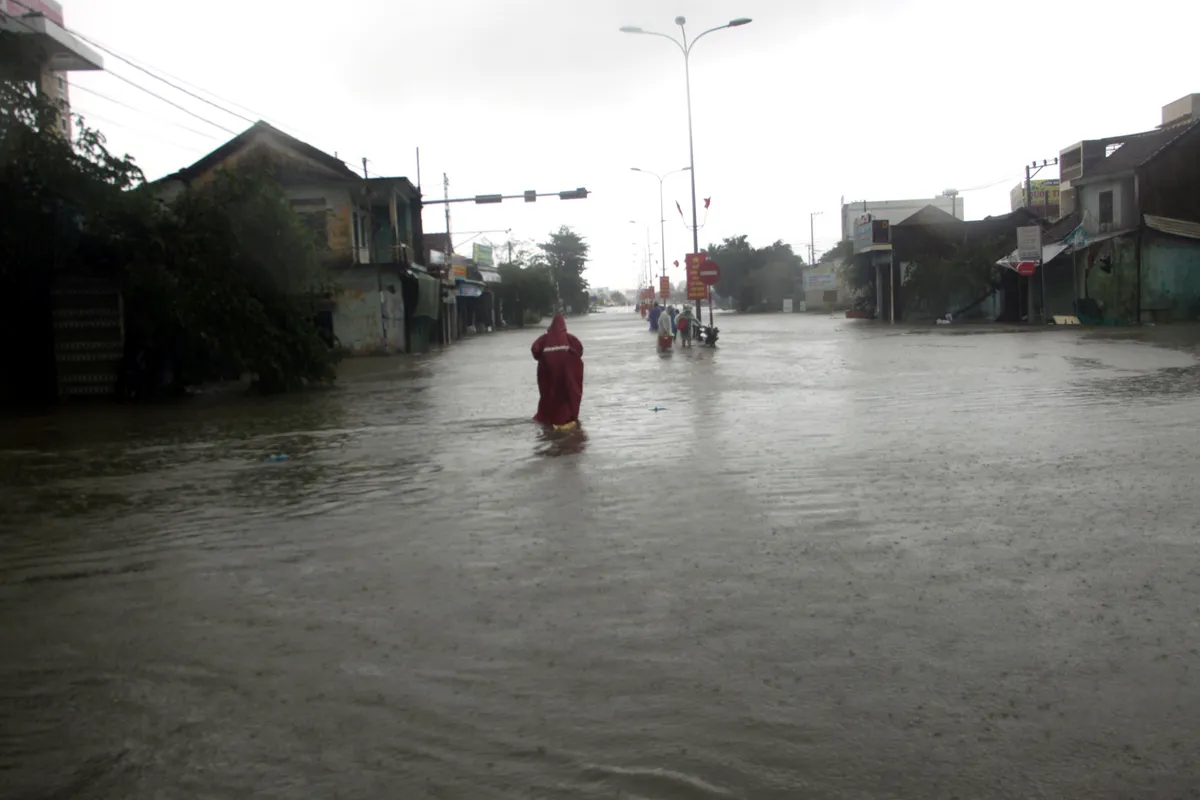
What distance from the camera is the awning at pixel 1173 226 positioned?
134 feet

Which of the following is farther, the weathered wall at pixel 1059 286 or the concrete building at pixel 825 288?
the concrete building at pixel 825 288

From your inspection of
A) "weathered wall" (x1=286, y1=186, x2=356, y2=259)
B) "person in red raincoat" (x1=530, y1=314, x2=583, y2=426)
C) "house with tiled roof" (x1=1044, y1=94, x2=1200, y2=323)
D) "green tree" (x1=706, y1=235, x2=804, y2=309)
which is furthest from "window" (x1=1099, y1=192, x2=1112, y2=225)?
"green tree" (x1=706, y1=235, x2=804, y2=309)

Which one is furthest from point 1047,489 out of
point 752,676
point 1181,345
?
point 1181,345

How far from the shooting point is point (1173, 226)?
41469mm

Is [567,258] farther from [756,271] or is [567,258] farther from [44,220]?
[44,220]

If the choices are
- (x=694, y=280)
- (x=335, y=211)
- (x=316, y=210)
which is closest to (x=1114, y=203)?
(x=694, y=280)

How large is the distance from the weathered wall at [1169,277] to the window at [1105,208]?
14.3ft

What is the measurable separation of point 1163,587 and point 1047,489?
2.80 metres

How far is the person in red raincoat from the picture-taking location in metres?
13.5

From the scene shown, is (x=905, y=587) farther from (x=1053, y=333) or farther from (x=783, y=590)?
(x=1053, y=333)

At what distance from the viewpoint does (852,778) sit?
344cm

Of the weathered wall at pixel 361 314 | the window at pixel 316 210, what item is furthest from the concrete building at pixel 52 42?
the weathered wall at pixel 361 314

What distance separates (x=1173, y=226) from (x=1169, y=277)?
2.06 m

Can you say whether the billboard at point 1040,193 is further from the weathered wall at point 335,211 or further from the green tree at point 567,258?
the weathered wall at point 335,211
